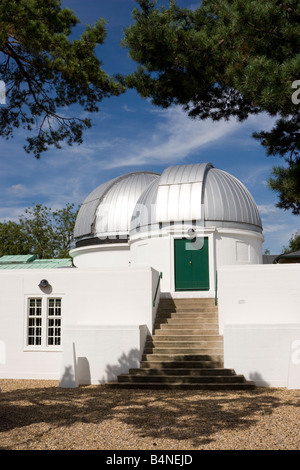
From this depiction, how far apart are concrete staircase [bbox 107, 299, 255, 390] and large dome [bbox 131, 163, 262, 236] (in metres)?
3.56

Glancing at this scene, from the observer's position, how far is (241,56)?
871 centimetres

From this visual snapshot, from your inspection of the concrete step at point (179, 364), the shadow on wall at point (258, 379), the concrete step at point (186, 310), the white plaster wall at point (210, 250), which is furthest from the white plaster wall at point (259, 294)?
the white plaster wall at point (210, 250)

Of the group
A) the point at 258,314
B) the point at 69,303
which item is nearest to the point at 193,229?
the point at 258,314

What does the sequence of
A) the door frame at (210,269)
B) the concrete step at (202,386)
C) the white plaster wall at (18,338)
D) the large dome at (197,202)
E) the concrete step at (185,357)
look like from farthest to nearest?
the large dome at (197,202), the door frame at (210,269), the white plaster wall at (18,338), the concrete step at (185,357), the concrete step at (202,386)

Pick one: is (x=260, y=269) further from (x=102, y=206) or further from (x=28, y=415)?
(x=102, y=206)

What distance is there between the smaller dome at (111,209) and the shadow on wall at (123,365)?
835cm

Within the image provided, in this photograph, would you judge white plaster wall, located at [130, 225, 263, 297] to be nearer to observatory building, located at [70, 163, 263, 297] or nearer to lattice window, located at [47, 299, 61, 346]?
observatory building, located at [70, 163, 263, 297]

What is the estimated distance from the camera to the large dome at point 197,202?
58.3 ft

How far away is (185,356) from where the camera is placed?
1303cm

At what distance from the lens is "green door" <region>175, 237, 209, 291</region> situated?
17.2 metres

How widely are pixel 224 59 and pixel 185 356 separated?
7784 mm

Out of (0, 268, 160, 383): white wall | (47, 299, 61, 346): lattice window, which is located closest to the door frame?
(0, 268, 160, 383): white wall

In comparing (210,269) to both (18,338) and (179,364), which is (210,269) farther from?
(18,338)

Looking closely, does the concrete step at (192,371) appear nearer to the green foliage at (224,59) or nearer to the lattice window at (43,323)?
the lattice window at (43,323)
